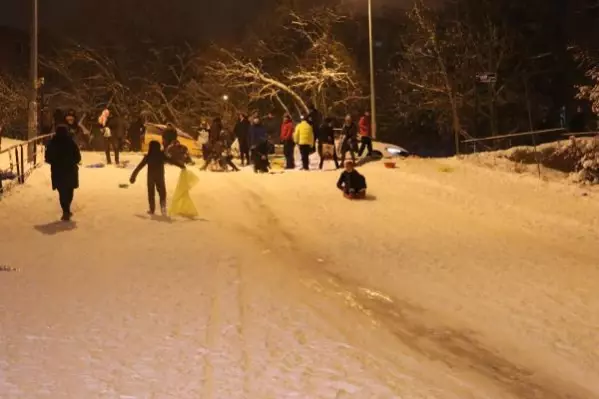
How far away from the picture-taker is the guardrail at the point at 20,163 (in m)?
17.6

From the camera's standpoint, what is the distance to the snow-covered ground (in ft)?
20.3

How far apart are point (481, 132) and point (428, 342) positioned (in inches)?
1432

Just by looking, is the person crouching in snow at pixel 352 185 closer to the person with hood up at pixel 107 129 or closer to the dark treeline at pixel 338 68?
the person with hood up at pixel 107 129

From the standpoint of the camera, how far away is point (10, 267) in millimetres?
10148

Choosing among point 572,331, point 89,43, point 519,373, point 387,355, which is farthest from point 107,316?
point 89,43

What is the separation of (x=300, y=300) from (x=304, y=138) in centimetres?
1327

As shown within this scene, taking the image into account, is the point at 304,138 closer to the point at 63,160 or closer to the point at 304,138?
the point at 304,138

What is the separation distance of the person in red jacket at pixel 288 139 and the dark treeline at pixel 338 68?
13356mm

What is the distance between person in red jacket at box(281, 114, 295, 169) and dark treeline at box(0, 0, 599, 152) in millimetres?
13356

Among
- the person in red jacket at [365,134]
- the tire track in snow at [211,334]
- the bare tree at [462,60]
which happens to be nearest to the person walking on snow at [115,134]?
the person in red jacket at [365,134]

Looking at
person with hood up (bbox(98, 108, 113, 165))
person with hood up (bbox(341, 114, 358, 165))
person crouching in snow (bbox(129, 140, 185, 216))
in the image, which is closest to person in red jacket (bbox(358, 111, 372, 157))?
person with hood up (bbox(341, 114, 358, 165))

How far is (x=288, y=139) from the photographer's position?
867 inches

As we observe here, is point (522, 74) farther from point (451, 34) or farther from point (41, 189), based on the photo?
point (41, 189)

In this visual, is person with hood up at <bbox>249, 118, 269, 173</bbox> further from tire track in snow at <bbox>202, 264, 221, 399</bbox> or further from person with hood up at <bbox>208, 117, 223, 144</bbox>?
tire track in snow at <bbox>202, 264, 221, 399</bbox>
